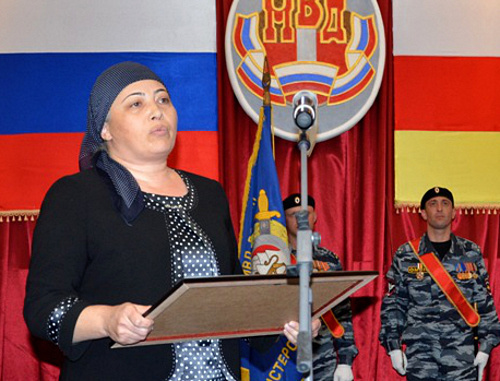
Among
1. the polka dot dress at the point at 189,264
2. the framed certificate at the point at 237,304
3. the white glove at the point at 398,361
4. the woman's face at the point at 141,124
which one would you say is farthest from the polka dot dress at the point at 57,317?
the white glove at the point at 398,361

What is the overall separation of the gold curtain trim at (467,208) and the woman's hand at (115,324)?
13.1 feet

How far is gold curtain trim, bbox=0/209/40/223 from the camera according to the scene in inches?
196

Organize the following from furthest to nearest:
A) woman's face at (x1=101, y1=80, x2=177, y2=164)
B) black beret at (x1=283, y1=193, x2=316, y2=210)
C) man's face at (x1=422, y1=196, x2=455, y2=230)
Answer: man's face at (x1=422, y1=196, x2=455, y2=230)
black beret at (x1=283, y1=193, x2=316, y2=210)
woman's face at (x1=101, y1=80, x2=177, y2=164)

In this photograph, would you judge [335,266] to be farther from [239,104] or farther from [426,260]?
[239,104]

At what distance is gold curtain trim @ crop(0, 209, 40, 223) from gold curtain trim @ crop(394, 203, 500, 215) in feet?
8.14

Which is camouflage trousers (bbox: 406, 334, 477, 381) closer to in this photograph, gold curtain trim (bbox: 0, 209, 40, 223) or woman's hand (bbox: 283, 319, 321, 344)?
gold curtain trim (bbox: 0, 209, 40, 223)

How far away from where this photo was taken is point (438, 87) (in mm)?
5527

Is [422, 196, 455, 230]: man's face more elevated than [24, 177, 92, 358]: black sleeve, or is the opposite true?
[24, 177, 92, 358]: black sleeve

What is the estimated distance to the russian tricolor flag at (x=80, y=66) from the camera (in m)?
5.12

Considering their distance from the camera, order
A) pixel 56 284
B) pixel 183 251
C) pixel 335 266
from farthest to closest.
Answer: pixel 335 266 < pixel 183 251 < pixel 56 284

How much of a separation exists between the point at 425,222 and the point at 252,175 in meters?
1.73

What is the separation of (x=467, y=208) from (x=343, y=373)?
1.53 metres

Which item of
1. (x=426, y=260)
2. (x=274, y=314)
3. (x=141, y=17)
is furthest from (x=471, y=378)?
(x=274, y=314)

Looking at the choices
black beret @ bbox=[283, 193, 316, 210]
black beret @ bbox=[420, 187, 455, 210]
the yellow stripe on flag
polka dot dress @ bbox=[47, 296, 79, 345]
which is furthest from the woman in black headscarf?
the yellow stripe on flag
